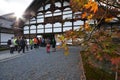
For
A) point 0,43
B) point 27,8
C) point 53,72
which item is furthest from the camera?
point 27,8

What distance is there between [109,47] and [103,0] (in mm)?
1225

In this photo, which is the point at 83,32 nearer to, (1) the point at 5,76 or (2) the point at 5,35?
(1) the point at 5,76

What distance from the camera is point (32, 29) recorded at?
30.6 m

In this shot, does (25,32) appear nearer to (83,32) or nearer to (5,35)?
(5,35)

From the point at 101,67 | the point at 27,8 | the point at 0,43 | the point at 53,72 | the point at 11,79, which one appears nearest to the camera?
the point at 11,79

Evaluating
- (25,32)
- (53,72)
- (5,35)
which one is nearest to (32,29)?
(25,32)

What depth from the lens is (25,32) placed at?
3139cm

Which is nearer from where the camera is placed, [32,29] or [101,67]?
[101,67]

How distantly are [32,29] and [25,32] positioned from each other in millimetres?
1544

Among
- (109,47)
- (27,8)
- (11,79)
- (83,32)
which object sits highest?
(27,8)

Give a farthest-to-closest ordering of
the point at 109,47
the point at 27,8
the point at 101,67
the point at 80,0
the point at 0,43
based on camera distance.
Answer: the point at 27,8, the point at 0,43, the point at 101,67, the point at 109,47, the point at 80,0

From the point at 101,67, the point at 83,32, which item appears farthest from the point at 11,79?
the point at 83,32

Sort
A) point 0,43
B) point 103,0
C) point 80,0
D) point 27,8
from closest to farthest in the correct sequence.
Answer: point 80,0, point 103,0, point 0,43, point 27,8

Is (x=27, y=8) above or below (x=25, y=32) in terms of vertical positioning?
above
